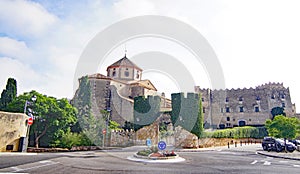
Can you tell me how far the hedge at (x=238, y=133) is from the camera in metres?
32.0

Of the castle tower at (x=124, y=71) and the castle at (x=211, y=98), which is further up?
the castle tower at (x=124, y=71)

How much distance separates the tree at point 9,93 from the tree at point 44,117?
6.38 meters

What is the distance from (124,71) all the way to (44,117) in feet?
96.8

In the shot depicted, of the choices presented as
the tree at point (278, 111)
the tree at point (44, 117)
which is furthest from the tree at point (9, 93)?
the tree at point (278, 111)

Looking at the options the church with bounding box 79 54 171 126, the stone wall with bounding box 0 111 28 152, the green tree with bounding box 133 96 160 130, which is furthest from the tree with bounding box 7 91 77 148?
the church with bounding box 79 54 171 126

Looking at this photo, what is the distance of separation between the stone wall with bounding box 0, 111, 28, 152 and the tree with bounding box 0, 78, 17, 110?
36.6 feet

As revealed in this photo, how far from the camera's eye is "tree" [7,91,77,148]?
23.6m

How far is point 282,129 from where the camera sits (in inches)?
774

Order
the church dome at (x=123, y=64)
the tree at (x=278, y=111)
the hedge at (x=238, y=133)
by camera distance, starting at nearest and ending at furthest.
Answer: the hedge at (x=238, y=133) → the tree at (x=278, y=111) → the church dome at (x=123, y=64)

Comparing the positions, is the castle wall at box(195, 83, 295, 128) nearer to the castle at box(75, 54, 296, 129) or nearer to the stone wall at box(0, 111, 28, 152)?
the castle at box(75, 54, 296, 129)

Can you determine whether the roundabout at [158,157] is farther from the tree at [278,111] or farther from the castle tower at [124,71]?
the tree at [278,111]

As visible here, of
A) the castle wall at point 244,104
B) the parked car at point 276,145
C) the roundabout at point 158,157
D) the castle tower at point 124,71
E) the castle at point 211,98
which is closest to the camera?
the roundabout at point 158,157

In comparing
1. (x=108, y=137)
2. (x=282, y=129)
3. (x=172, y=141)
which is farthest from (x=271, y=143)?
(x=108, y=137)

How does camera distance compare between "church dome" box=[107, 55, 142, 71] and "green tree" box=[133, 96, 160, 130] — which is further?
"church dome" box=[107, 55, 142, 71]
